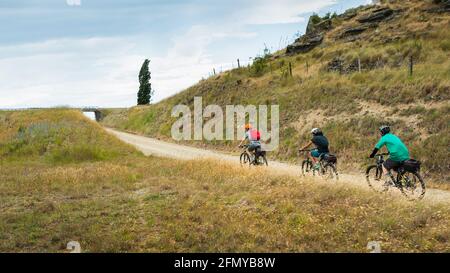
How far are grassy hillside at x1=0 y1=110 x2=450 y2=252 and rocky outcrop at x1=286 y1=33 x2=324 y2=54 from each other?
33.6 metres

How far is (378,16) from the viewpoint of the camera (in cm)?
4728

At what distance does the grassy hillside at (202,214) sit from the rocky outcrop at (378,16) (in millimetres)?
33125

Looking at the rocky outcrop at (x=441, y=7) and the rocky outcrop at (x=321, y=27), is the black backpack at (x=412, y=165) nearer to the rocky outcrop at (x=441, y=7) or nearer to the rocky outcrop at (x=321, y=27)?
the rocky outcrop at (x=441, y=7)

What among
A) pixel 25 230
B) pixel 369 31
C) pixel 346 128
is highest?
pixel 369 31

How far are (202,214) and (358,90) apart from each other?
20503 millimetres

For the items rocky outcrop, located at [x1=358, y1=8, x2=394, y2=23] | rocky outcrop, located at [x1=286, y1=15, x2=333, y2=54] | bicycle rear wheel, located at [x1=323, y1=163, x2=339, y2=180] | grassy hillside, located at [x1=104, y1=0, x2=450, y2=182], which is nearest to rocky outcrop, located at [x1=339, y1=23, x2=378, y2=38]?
grassy hillside, located at [x1=104, y1=0, x2=450, y2=182]

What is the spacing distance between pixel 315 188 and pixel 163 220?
5212 mm

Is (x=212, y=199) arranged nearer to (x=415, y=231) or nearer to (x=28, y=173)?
(x=415, y=231)

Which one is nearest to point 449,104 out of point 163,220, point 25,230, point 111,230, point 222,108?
point 163,220

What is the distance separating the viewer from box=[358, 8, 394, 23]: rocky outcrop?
46787 millimetres

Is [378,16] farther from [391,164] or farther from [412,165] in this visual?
[412,165]

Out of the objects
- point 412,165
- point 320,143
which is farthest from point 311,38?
point 412,165

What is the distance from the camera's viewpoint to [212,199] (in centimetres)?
1517

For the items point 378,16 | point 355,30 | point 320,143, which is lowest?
point 320,143
